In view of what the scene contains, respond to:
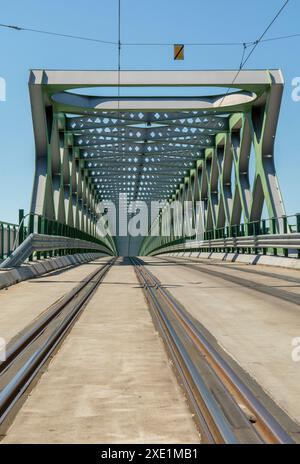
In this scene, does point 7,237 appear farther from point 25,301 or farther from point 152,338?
point 152,338

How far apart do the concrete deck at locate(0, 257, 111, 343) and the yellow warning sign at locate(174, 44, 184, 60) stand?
10201mm

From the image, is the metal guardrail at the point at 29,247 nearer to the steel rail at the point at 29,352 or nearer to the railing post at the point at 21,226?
the railing post at the point at 21,226

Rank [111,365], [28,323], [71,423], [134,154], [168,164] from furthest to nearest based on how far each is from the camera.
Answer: [168,164], [134,154], [28,323], [111,365], [71,423]

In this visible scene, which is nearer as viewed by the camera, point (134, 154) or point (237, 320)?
point (237, 320)

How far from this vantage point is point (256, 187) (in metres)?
27.5

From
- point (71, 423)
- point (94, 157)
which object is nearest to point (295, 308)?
point (71, 423)

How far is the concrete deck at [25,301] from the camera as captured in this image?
26.1 ft

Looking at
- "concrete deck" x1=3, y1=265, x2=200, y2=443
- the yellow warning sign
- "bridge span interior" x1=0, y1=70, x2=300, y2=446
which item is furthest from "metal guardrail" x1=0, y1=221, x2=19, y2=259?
the yellow warning sign

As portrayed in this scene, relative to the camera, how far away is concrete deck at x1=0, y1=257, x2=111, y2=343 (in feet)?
26.1

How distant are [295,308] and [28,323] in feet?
13.3

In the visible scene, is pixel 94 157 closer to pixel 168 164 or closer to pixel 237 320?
pixel 168 164

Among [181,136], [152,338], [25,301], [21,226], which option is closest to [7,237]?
[21,226]

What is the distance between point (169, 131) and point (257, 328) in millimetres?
34071

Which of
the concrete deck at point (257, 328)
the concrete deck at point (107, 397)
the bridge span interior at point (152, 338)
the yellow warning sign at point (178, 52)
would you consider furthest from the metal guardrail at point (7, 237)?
the yellow warning sign at point (178, 52)
